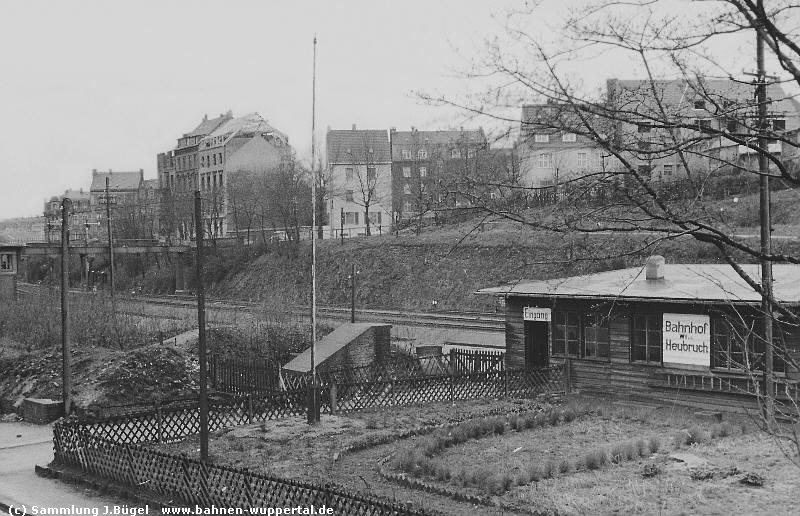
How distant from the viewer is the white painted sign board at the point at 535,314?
24.8 meters

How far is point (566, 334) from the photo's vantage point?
24.9 metres

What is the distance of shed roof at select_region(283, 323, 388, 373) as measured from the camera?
27.7 meters

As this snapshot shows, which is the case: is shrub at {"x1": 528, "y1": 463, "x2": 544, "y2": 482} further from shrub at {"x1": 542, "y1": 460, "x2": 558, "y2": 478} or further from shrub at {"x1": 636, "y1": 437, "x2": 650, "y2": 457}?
shrub at {"x1": 636, "y1": 437, "x2": 650, "y2": 457}

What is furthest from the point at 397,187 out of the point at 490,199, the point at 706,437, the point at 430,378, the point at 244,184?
the point at 490,199

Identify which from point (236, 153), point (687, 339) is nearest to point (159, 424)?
point (687, 339)

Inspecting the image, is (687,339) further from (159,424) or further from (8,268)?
(8,268)

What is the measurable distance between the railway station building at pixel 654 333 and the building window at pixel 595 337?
0.03 m

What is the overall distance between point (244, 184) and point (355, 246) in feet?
77.4

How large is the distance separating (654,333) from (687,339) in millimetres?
1067

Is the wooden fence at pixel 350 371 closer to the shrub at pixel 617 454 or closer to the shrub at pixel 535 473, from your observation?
the shrub at pixel 617 454

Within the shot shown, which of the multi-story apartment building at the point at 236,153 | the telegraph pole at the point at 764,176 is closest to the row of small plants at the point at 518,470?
the telegraph pole at the point at 764,176

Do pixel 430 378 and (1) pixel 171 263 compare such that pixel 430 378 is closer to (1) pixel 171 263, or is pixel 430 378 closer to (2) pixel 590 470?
(2) pixel 590 470

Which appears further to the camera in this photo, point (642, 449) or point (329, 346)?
point (329, 346)

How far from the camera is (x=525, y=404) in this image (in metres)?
23.4
